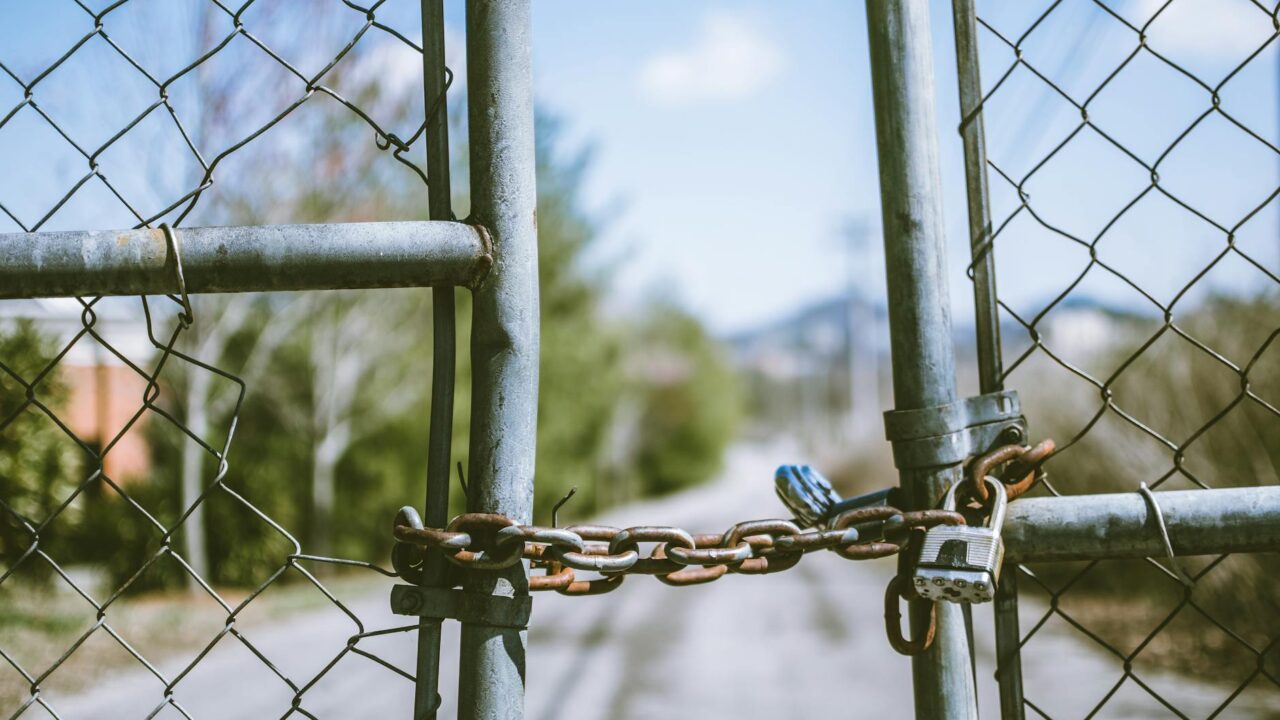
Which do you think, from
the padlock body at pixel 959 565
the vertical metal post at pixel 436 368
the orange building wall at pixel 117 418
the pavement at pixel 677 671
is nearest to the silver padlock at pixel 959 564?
the padlock body at pixel 959 565

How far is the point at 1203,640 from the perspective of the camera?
653cm

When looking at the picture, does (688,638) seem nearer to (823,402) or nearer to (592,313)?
(592,313)

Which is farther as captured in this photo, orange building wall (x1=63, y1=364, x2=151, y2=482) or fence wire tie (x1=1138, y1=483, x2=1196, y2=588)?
orange building wall (x1=63, y1=364, x2=151, y2=482)

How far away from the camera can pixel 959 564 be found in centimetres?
83

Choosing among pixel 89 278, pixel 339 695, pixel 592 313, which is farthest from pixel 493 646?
pixel 592 313

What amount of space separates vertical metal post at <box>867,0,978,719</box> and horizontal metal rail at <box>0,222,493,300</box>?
1.43 feet

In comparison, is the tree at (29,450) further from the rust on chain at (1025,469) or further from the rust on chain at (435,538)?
the rust on chain at (1025,469)

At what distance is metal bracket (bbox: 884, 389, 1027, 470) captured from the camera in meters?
0.92

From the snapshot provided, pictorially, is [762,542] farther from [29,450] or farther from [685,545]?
[29,450]

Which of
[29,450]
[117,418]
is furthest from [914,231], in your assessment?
[117,418]

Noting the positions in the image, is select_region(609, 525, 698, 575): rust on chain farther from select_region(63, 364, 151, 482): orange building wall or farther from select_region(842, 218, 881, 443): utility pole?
select_region(842, 218, 881, 443): utility pole

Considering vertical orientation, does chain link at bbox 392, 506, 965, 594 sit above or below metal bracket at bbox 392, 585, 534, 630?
above

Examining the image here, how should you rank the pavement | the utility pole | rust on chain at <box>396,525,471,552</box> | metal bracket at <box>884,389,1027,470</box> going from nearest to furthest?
1. rust on chain at <box>396,525,471,552</box>
2. metal bracket at <box>884,389,1027,470</box>
3. the pavement
4. the utility pole

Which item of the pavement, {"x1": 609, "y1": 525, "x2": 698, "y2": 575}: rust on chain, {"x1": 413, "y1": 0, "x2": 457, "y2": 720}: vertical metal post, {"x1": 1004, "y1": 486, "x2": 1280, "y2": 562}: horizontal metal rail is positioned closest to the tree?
the pavement
